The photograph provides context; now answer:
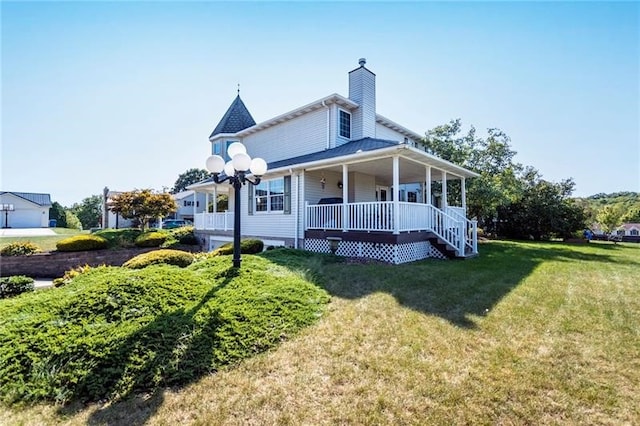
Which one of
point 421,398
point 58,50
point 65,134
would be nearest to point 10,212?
point 65,134

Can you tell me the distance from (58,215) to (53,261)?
38.0 metres

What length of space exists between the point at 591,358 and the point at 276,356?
3.57 metres

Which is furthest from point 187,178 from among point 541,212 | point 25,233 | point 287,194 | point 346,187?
point 346,187

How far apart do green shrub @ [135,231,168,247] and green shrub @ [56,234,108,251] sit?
1.40 meters

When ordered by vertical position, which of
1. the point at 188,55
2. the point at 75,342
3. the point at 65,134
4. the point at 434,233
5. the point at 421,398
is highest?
the point at 188,55

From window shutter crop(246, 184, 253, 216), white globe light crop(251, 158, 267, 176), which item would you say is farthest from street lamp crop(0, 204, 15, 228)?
white globe light crop(251, 158, 267, 176)

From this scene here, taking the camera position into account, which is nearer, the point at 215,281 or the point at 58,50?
the point at 215,281

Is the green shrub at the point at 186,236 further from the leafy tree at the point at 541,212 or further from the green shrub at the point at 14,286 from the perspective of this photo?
the leafy tree at the point at 541,212

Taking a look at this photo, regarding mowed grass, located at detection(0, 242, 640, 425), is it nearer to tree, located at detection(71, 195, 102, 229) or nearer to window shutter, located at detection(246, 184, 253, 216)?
window shutter, located at detection(246, 184, 253, 216)

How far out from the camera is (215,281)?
19.1 feet

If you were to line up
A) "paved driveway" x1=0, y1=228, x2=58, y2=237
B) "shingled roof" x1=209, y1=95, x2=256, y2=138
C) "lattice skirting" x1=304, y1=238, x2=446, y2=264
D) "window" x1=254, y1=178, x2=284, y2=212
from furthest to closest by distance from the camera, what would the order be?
"paved driveway" x1=0, y1=228, x2=58, y2=237, "shingled roof" x1=209, y1=95, x2=256, y2=138, "window" x1=254, y1=178, x2=284, y2=212, "lattice skirting" x1=304, y1=238, x2=446, y2=264

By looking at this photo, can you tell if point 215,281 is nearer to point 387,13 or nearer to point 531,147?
point 387,13

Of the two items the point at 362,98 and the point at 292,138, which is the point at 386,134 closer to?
the point at 362,98

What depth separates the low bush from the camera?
318cm
